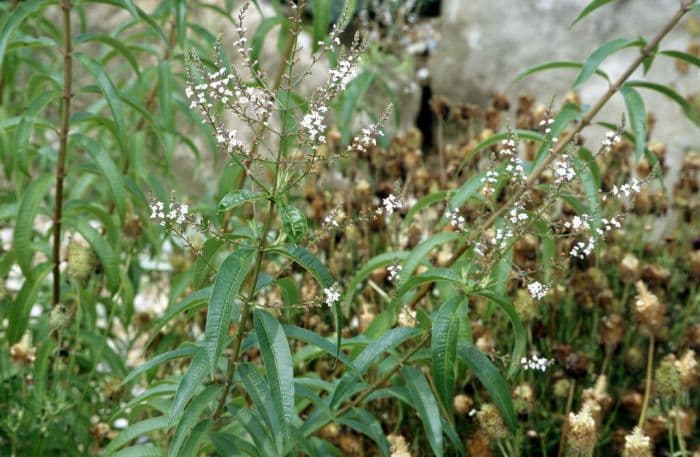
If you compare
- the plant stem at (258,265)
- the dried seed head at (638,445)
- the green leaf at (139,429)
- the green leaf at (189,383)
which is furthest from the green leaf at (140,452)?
the dried seed head at (638,445)

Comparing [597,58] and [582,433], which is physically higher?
[597,58]

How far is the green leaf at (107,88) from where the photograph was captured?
72.0 inches

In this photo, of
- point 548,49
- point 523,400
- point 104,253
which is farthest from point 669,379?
point 548,49

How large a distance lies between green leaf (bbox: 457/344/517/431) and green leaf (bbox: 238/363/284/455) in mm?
336

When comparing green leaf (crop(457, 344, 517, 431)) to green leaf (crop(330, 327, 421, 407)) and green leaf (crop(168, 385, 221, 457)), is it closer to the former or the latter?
green leaf (crop(330, 327, 421, 407))

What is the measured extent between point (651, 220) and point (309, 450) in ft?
6.06

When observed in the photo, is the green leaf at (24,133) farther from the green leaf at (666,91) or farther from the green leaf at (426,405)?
the green leaf at (666,91)

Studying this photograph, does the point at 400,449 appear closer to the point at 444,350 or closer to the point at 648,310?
the point at 444,350

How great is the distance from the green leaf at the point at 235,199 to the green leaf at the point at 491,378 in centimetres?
47

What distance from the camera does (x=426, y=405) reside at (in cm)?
151

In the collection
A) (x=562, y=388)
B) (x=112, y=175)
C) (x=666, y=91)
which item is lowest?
(x=562, y=388)

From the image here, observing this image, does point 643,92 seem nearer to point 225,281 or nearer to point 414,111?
point 414,111

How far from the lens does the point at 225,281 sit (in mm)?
1262

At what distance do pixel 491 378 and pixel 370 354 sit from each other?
21cm
